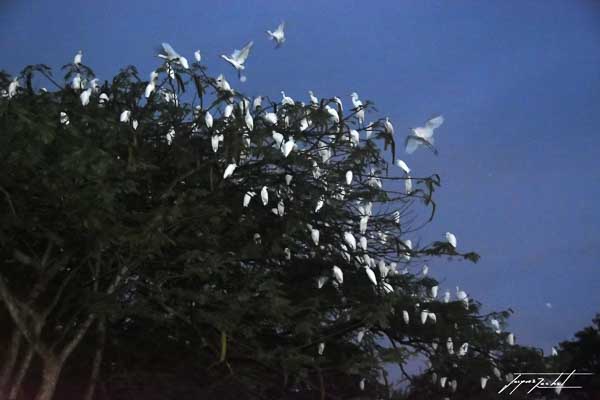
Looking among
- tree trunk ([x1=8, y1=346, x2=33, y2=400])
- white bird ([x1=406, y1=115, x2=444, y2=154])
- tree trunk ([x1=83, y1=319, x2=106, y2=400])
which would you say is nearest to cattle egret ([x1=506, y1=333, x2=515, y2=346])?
white bird ([x1=406, y1=115, x2=444, y2=154])

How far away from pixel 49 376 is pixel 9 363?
1.63 feet

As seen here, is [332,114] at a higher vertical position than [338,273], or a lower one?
higher

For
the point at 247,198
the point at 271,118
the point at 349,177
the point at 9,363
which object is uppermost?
the point at 271,118

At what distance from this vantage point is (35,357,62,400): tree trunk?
7074mm

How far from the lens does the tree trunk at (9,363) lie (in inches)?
286

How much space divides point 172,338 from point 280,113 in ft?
9.63

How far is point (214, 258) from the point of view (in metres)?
6.83

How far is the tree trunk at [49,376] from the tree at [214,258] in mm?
13

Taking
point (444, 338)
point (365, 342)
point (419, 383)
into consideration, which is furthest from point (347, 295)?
point (419, 383)

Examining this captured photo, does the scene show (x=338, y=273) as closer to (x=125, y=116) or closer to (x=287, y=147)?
(x=287, y=147)

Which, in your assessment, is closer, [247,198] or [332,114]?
[247,198]

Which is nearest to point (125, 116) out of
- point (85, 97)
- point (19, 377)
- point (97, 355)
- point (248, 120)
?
point (85, 97)

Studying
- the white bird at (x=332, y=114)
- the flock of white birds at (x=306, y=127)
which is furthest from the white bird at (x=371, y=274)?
the white bird at (x=332, y=114)

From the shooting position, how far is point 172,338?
28.2 ft
